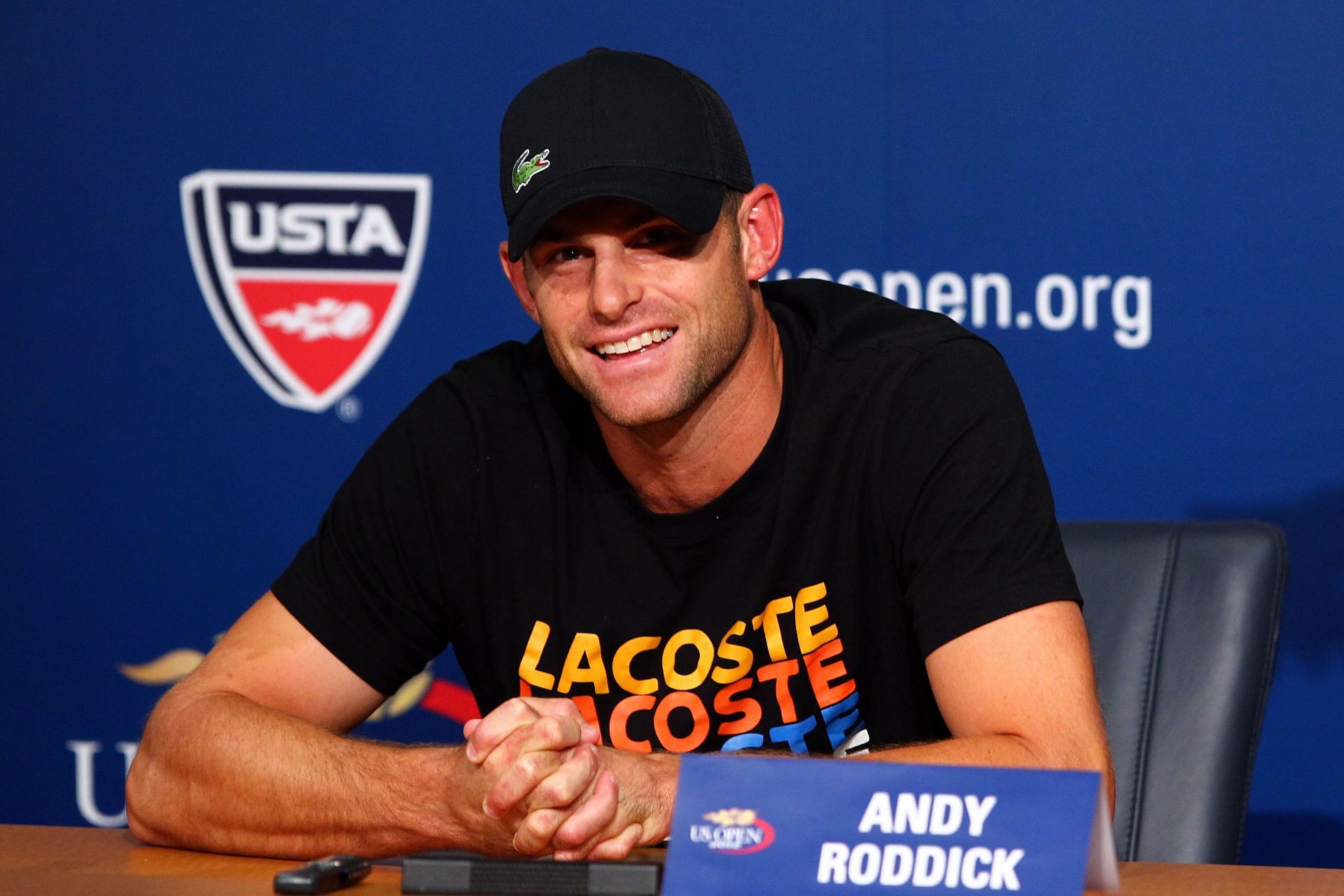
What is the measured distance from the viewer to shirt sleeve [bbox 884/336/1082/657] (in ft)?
3.51

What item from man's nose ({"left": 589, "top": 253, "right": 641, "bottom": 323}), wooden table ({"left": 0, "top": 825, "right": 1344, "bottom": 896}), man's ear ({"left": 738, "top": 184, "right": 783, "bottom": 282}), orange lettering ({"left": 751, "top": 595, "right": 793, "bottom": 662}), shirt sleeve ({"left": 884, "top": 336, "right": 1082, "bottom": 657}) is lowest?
wooden table ({"left": 0, "top": 825, "right": 1344, "bottom": 896})

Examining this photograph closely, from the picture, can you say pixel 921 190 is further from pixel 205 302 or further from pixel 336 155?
pixel 205 302

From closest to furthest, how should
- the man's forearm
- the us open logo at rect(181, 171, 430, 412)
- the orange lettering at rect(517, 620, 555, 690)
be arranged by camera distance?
1. the man's forearm
2. the orange lettering at rect(517, 620, 555, 690)
3. the us open logo at rect(181, 171, 430, 412)

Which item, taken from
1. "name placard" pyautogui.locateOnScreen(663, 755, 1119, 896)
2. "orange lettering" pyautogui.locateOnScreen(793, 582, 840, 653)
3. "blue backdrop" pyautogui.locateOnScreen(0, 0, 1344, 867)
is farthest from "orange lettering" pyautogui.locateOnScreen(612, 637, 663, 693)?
"blue backdrop" pyautogui.locateOnScreen(0, 0, 1344, 867)

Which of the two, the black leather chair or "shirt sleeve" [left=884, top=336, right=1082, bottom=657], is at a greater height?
"shirt sleeve" [left=884, top=336, right=1082, bottom=657]

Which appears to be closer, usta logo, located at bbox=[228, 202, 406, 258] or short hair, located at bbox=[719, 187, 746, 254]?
short hair, located at bbox=[719, 187, 746, 254]

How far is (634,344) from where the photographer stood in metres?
1.25

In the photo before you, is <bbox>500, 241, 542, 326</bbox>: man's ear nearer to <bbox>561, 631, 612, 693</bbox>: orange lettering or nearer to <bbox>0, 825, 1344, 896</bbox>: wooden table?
<bbox>561, 631, 612, 693</bbox>: orange lettering

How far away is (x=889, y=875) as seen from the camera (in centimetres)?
74

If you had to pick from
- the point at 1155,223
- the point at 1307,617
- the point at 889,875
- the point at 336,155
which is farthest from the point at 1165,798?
the point at 336,155

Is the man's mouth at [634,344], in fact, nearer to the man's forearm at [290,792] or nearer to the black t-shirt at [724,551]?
the black t-shirt at [724,551]

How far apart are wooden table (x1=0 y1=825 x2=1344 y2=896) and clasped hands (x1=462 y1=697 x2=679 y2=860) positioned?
90 mm

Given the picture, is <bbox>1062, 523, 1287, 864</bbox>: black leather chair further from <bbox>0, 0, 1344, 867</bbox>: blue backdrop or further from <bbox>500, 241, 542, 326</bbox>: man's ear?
<bbox>0, 0, 1344, 867</bbox>: blue backdrop

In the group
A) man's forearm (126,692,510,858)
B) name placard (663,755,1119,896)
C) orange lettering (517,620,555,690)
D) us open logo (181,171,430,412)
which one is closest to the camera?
name placard (663,755,1119,896)
